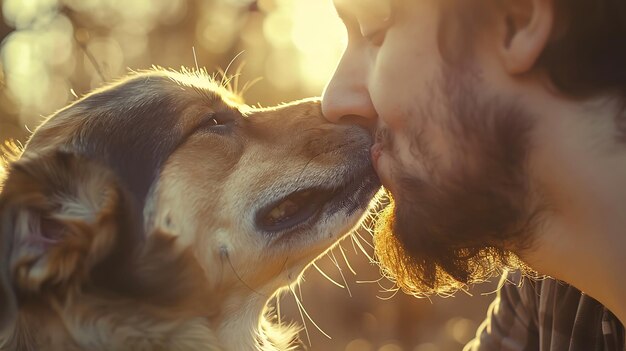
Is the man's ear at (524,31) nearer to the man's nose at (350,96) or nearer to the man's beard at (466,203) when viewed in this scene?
the man's beard at (466,203)

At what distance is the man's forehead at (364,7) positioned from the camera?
2.49 metres

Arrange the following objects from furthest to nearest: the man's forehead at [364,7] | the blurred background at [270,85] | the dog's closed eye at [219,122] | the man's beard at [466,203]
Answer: the blurred background at [270,85] < the dog's closed eye at [219,122] < the man's forehead at [364,7] < the man's beard at [466,203]

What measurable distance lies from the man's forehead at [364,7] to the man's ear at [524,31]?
15.4 inches

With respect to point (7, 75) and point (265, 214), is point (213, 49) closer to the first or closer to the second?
point (7, 75)

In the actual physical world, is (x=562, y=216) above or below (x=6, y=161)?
above

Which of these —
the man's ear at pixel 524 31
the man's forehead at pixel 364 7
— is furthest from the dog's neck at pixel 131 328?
the man's ear at pixel 524 31

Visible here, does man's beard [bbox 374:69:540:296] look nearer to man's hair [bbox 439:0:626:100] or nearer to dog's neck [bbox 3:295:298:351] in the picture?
man's hair [bbox 439:0:626:100]

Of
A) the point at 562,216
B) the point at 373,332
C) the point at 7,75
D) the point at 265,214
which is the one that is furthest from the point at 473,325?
the point at 562,216

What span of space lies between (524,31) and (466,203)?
1.79 feet

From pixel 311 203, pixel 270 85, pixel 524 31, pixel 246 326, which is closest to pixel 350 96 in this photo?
pixel 311 203

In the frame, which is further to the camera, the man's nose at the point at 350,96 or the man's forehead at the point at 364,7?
the man's nose at the point at 350,96

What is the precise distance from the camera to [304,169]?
3.05 metres

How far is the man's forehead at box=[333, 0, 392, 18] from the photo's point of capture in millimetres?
2494

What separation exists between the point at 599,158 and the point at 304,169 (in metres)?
1.19
